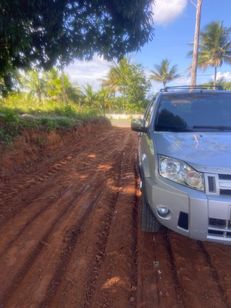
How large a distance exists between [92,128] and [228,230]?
14.9 meters

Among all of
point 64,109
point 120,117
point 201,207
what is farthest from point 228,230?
point 120,117

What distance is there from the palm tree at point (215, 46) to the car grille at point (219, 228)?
32.5 m

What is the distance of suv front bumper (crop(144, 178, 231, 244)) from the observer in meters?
2.67

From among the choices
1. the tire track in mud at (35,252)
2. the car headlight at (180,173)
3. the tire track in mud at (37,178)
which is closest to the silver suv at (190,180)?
the car headlight at (180,173)

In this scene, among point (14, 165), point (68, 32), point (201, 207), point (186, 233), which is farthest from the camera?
point (14, 165)

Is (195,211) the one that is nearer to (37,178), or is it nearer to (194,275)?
(194,275)

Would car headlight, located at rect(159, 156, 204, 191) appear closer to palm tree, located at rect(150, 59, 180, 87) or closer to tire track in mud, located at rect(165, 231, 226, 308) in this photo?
tire track in mud, located at rect(165, 231, 226, 308)

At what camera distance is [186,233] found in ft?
9.46

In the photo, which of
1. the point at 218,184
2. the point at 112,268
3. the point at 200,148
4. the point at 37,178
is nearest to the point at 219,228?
the point at 218,184

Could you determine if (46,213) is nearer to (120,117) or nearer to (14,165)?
(14,165)

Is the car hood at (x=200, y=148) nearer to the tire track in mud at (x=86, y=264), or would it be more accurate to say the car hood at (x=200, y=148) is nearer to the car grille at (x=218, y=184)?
the car grille at (x=218, y=184)

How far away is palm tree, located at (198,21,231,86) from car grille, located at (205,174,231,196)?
3233 centimetres

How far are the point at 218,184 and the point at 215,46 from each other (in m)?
32.5

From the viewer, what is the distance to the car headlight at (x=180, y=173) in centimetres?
282
